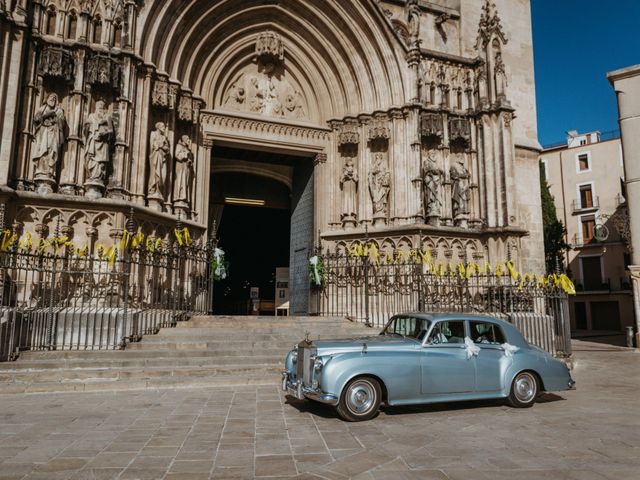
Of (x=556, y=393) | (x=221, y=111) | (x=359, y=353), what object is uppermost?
(x=221, y=111)

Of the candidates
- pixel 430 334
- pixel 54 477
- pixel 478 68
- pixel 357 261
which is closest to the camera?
pixel 54 477

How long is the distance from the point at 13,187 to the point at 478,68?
14432 mm

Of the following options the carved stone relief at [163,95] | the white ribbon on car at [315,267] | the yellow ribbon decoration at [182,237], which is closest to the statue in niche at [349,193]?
the white ribbon on car at [315,267]

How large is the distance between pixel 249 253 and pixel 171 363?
16.9 metres

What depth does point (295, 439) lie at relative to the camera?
4.86 m

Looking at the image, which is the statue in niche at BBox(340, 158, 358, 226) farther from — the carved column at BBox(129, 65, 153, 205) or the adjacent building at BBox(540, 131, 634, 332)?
the adjacent building at BBox(540, 131, 634, 332)

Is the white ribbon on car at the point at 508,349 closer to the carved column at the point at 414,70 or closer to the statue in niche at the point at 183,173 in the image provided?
the statue in niche at the point at 183,173

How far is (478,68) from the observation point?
53.8 feet

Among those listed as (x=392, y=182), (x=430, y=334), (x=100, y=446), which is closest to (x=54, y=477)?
(x=100, y=446)

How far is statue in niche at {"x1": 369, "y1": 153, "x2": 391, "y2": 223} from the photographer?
1493 cm

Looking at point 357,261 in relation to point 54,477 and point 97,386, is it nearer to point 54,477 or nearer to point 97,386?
point 97,386

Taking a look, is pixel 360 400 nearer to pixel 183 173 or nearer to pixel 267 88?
pixel 183 173

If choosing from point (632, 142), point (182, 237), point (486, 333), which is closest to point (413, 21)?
point (632, 142)

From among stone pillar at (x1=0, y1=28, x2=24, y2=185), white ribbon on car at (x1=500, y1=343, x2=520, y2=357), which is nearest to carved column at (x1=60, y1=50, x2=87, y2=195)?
stone pillar at (x1=0, y1=28, x2=24, y2=185)
